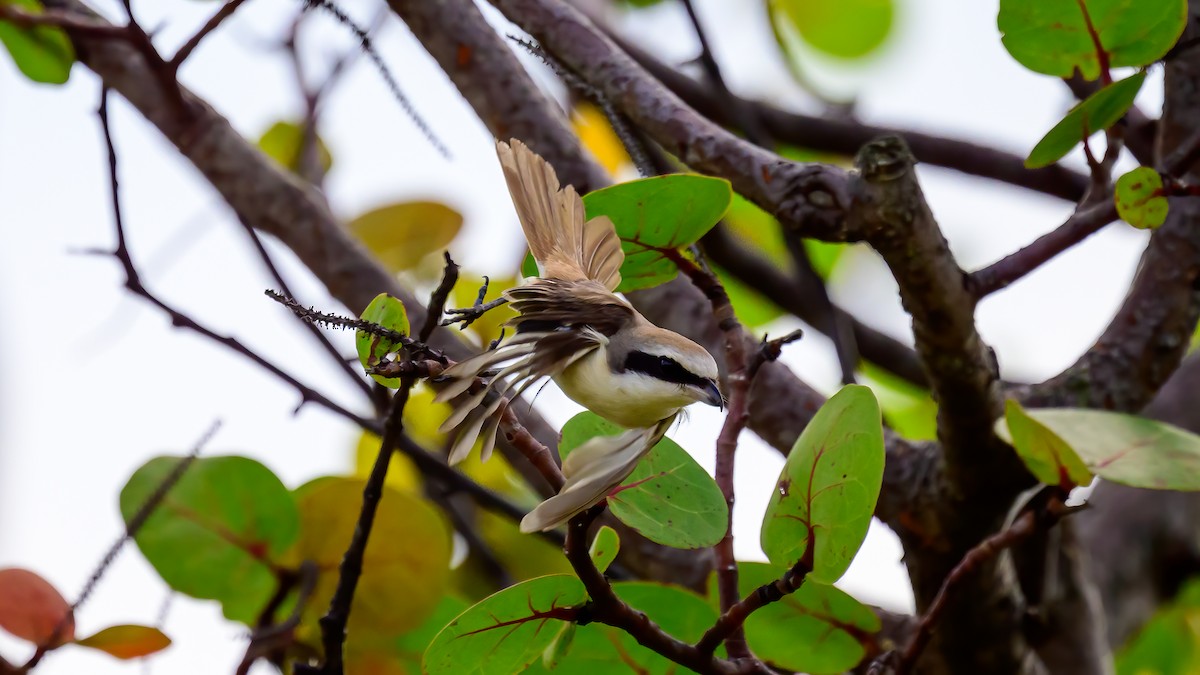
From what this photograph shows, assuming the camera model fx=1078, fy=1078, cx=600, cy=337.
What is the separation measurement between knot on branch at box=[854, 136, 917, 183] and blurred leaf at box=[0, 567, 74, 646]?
0.70 m

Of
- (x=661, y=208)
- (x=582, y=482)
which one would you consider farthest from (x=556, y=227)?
(x=582, y=482)

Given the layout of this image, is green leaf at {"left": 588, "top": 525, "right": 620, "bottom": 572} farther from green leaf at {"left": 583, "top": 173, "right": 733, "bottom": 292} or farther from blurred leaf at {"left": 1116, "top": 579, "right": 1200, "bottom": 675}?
blurred leaf at {"left": 1116, "top": 579, "right": 1200, "bottom": 675}

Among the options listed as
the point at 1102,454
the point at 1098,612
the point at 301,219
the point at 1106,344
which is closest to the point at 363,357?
the point at 1102,454

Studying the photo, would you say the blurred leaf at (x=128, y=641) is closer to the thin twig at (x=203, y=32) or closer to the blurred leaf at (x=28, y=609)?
the blurred leaf at (x=28, y=609)

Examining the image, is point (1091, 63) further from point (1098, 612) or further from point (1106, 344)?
point (1098, 612)

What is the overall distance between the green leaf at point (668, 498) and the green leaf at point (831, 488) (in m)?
0.04

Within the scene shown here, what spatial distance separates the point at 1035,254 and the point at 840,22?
93cm

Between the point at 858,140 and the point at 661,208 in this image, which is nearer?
the point at 661,208

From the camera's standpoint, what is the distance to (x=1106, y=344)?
1213mm

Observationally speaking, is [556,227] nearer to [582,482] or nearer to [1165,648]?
[582,482]

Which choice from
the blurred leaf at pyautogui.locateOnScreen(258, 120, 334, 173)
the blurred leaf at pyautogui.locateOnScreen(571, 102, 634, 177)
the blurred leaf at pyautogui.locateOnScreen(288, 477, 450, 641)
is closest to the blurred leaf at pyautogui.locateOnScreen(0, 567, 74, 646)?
the blurred leaf at pyautogui.locateOnScreen(288, 477, 450, 641)

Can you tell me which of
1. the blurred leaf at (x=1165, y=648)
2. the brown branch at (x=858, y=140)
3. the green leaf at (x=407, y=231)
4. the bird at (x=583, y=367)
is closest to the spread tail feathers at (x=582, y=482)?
the bird at (x=583, y=367)

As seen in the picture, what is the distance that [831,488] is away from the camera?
67 centimetres

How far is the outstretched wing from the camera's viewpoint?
1.95 ft
